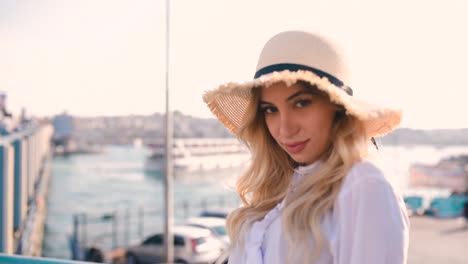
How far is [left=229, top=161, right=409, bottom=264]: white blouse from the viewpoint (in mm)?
767

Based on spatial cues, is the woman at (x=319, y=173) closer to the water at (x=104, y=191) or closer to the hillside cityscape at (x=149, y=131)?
the water at (x=104, y=191)

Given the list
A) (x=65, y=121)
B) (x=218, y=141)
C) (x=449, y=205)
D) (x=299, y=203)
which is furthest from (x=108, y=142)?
(x=299, y=203)

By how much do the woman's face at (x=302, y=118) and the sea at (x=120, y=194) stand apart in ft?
109

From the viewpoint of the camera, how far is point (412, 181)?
4994 centimetres

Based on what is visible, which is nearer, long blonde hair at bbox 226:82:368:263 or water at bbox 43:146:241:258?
long blonde hair at bbox 226:82:368:263

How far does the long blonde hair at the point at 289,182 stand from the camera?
2.87 feet

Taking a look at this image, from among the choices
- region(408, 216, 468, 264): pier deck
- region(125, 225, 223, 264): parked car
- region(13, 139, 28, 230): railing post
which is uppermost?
region(13, 139, 28, 230): railing post

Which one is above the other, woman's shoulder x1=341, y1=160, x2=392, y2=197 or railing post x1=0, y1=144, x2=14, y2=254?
woman's shoulder x1=341, y1=160, x2=392, y2=197

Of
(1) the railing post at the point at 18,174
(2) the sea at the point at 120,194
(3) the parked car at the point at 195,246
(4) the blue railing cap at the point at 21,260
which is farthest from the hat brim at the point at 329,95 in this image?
(2) the sea at the point at 120,194

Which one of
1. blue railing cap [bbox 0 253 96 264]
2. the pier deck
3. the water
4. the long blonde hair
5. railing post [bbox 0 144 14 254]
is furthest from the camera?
the water

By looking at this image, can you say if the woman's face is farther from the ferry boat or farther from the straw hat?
the ferry boat

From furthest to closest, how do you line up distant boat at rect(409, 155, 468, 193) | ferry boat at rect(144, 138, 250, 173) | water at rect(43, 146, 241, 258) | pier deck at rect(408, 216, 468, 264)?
ferry boat at rect(144, 138, 250, 173) → distant boat at rect(409, 155, 468, 193) → water at rect(43, 146, 241, 258) → pier deck at rect(408, 216, 468, 264)

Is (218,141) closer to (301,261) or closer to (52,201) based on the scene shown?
(52,201)

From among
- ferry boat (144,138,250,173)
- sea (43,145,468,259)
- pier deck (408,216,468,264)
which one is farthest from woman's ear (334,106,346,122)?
ferry boat (144,138,250,173)
